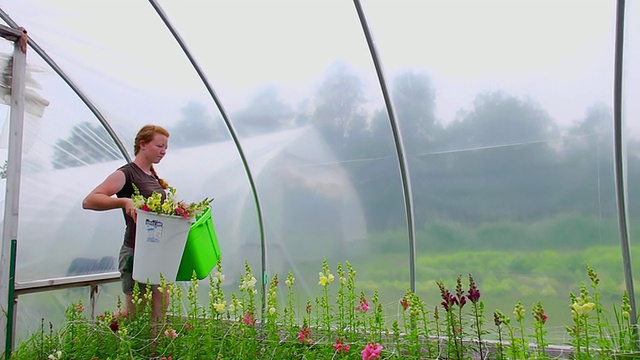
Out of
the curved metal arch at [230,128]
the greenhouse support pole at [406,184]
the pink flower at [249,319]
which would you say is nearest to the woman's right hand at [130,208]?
the pink flower at [249,319]

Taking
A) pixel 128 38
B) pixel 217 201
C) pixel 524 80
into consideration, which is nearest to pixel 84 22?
pixel 128 38

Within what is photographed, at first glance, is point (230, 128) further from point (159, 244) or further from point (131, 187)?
point (159, 244)

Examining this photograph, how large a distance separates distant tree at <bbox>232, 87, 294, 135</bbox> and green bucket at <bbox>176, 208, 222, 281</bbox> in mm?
1348

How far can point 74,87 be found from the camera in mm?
3596

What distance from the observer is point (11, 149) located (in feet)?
8.92

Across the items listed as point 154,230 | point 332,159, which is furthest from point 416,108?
point 154,230

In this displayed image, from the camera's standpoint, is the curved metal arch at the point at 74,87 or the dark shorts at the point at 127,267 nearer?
the dark shorts at the point at 127,267

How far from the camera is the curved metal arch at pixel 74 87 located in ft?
10.3

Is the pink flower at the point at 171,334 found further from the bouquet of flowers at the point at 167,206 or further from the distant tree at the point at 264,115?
the distant tree at the point at 264,115

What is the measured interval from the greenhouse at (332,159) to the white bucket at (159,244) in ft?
0.48

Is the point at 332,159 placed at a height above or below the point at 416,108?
below

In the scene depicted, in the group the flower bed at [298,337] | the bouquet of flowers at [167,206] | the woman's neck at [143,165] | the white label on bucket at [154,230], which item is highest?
the woman's neck at [143,165]

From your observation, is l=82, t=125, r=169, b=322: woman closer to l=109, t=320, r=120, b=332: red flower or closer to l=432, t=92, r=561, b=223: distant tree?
l=109, t=320, r=120, b=332: red flower

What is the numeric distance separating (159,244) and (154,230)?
7 cm
